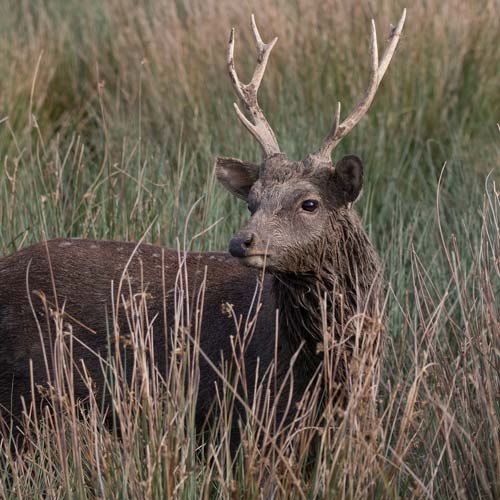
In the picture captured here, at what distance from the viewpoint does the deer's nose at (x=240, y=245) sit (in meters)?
4.12

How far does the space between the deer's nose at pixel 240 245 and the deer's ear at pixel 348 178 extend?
540 millimetres

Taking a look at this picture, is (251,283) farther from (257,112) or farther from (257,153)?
(257,153)

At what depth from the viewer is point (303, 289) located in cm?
450

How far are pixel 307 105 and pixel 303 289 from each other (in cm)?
350

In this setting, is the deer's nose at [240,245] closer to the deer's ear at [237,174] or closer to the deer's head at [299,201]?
the deer's head at [299,201]

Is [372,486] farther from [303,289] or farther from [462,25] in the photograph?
[462,25]

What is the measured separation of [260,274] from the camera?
4570 mm

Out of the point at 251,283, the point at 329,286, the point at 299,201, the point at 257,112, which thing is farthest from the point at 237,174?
the point at 329,286

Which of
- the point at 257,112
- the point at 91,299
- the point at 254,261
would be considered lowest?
the point at 91,299

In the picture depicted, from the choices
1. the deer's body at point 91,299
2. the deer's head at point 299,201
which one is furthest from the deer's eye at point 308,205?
the deer's body at point 91,299

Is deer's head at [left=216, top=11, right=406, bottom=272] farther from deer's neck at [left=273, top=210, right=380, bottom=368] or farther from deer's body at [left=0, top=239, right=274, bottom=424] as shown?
deer's body at [left=0, top=239, right=274, bottom=424]

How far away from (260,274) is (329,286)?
281mm

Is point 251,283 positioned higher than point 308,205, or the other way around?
point 308,205

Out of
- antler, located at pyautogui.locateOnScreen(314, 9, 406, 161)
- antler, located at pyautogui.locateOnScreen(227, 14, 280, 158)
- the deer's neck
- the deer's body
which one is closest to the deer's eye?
the deer's neck
